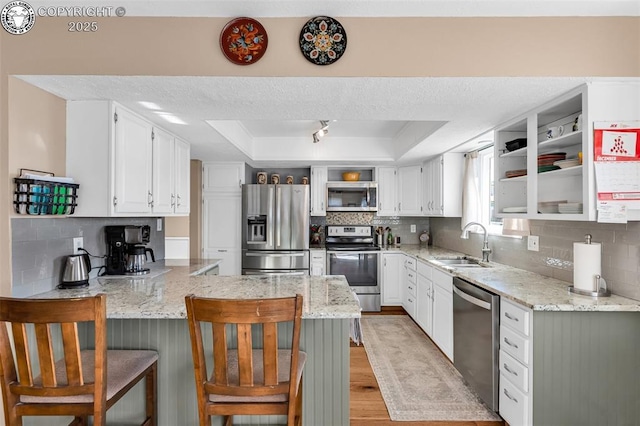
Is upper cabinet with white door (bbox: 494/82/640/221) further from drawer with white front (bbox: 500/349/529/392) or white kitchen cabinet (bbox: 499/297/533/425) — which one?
drawer with white front (bbox: 500/349/529/392)

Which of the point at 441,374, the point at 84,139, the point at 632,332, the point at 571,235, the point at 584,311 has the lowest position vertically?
the point at 441,374

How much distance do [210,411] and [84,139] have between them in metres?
1.84

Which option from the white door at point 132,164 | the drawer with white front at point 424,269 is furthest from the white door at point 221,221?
the drawer with white front at point 424,269

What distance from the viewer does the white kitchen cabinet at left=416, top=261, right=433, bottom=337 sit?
3.42 m

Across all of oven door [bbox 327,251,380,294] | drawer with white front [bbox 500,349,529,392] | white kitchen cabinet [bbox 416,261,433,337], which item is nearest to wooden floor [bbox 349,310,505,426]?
drawer with white front [bbox 500,349,529,392]

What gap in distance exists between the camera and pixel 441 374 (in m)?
2.78

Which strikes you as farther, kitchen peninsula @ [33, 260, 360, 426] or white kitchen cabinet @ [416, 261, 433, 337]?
white kitchen cabinet @ [416, 261, 433, 337]

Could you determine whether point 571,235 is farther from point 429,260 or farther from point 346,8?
point 346,8

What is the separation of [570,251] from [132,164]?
126 inches

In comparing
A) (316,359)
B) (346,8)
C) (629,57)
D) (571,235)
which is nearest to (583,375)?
(571,235)

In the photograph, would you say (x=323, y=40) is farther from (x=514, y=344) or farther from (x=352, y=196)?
(x=352, y=196)

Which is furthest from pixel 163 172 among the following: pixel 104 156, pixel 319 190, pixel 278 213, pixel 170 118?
pixel 319 190

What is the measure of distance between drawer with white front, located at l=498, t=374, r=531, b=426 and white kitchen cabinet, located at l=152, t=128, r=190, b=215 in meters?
2.82

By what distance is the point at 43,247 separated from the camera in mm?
1964
